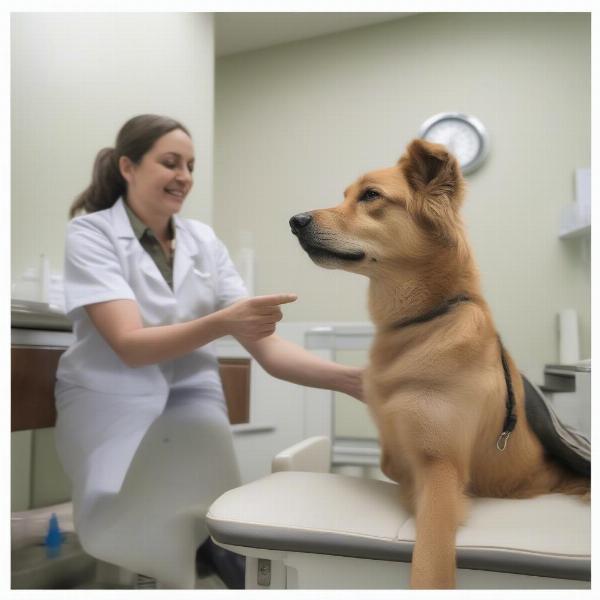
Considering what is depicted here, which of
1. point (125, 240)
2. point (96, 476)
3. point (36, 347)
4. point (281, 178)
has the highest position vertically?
point (281, 178)

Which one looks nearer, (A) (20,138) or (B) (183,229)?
(B) (183,229)

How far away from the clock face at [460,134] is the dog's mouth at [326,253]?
0.45m

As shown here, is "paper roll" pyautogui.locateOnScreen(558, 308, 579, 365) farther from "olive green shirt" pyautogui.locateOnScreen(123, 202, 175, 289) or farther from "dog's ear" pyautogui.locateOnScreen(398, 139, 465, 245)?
"olive green shirt" pyautogui.locateOnScreen(123, 202, 175, 289)

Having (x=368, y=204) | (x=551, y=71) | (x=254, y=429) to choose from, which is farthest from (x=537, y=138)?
(x=254, y=429)

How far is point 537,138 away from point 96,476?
92cm

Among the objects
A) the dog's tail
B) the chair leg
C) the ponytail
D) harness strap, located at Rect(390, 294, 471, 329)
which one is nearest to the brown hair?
the ponytail

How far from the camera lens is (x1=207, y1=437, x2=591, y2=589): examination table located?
42 cm

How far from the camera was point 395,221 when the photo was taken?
1.64 feet

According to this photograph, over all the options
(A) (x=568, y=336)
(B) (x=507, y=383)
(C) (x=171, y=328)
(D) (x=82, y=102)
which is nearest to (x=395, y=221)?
(B) (x=507, y=383)

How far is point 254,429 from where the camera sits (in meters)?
0.80

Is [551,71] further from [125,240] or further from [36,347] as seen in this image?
[36,347]

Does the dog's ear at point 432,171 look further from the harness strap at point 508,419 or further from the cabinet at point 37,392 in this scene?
the cabinet at point 37,392

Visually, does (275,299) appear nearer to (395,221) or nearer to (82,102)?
(395,221)

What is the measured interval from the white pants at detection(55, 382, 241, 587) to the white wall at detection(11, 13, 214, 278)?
388 mm
